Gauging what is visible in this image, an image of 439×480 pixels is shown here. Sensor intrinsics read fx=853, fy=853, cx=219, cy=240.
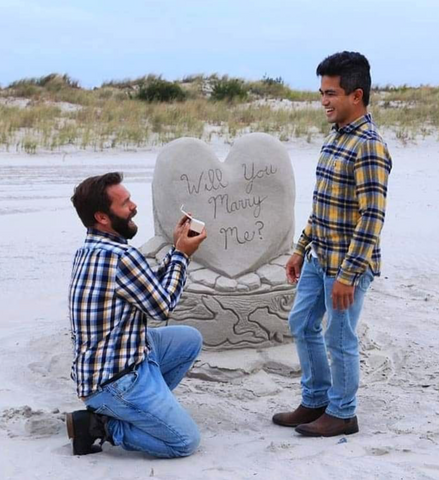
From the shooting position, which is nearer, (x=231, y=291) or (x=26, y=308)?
(x=231, y=291)

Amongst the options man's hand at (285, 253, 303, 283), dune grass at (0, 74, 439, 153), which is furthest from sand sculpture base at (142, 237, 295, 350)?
dune grass at (0, 74, 439, 153)

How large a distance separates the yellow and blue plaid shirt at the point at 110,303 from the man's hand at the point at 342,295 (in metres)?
0.66

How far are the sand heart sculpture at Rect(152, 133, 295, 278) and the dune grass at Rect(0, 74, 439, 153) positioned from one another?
353 inches

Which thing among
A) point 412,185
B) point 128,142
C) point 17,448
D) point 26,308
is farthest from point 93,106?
point 17,448


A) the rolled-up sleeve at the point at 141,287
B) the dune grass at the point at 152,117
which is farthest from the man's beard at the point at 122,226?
the dune grass at the point at 152,117

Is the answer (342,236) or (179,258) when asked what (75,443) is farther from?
(342,236)

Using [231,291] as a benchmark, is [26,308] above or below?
below

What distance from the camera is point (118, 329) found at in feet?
11.8

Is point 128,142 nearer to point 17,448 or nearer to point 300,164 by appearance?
point 300,164

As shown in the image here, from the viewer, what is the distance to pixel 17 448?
3.75m

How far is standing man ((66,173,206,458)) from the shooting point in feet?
11.6

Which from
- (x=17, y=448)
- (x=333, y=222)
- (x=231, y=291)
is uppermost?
(x=333, y=222)

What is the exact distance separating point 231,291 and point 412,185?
Answer: 24.4 feet

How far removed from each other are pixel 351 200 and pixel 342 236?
161mm
